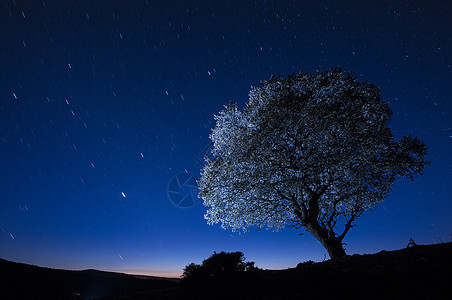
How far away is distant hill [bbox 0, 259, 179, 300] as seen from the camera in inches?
512

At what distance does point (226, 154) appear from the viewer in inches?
715

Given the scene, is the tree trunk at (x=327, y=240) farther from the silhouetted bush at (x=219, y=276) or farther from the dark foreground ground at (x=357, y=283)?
the silhouetted bush at (x=219, y=276)

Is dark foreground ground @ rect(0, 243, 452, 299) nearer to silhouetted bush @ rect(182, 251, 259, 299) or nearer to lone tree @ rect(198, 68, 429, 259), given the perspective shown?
silhouetted bush @ rect(182, 251, 259, 299)

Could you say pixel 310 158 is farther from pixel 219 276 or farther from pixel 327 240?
pixel 219 276

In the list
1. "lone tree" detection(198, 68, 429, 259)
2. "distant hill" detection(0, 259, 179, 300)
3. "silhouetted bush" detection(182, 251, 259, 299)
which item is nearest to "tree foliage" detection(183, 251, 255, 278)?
"silhouetted bush" detection(182, 251, 259, 299)

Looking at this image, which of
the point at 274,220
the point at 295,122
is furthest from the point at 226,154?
the point at 274,220

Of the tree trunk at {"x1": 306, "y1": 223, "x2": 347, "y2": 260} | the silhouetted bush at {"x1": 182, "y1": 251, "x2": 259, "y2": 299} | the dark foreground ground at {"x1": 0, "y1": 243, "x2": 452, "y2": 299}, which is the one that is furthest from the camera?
the tree trunk at {"x1": 306, "y1": 223, "x2": 347, "y2": 260}

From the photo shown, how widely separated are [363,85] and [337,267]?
13293 mm

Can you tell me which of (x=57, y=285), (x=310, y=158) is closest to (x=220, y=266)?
(x=310, y=158)

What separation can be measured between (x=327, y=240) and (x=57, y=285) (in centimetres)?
1857

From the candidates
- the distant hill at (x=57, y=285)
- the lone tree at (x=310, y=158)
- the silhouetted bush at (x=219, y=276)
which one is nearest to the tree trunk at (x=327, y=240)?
the lone tree at (x=310, y=158)

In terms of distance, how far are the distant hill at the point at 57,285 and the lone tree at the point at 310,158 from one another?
7784mm

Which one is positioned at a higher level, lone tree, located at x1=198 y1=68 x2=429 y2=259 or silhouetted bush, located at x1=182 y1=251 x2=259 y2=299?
lone tree, located at x1=198 y1=68 x2=429 y2=259

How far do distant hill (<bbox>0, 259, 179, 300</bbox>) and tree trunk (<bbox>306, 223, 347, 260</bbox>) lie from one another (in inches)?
399
